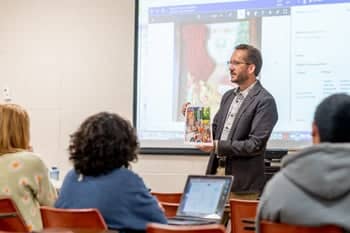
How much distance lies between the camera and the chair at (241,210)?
2824 mm

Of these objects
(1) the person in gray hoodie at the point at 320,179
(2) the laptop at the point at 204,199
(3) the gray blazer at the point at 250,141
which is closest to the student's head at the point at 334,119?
(1) the person in gray hoodie at the point at 320,179

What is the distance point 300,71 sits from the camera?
452cm

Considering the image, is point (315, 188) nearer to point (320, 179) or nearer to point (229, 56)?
point (320, 179)

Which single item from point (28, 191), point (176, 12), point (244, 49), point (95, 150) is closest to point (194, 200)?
point (95, 150)

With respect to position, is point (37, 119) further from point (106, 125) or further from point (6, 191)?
point (106, 125)

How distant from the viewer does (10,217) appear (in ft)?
8.58

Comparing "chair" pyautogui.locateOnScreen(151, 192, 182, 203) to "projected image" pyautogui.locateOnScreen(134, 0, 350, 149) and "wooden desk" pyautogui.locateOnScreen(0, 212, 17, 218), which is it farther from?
"projected image" pyautogui.locateOnScreen(134, 0, 350, 149)

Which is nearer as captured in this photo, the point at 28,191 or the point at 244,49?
the point at 28,191

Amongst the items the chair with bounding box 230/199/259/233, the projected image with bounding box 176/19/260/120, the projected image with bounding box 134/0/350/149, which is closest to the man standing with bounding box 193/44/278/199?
the chair with bounding box 230/199/259/233

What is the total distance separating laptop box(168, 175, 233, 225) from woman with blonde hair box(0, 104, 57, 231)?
747 mm

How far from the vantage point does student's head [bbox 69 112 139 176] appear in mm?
2391

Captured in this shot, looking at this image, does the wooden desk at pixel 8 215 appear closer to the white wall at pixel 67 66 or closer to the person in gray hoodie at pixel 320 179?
the person in gray hoodie at pixel 320 179

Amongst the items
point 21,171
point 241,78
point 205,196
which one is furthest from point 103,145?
point 241,78

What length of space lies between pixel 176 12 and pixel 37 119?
1709 mm
